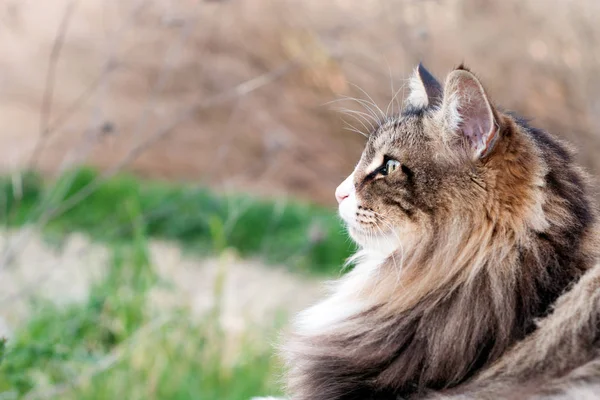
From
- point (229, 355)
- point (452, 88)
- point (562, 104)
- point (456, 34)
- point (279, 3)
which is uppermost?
point (279, 3)

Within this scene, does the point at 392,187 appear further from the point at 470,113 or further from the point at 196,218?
the point at 196,218

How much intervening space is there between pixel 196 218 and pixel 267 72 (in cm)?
160

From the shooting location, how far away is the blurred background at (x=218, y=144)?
3.58 metres

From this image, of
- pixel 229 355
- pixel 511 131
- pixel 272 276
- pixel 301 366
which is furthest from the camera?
pixel 272 276

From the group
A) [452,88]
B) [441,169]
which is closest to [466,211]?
[441,169]

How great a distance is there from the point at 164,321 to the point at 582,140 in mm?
4097

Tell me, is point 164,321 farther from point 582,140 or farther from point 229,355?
point 582,140

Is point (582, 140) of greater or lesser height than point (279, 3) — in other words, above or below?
below

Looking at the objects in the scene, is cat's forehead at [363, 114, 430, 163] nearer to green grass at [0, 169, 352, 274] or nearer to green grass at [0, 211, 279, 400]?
green grass at [0, 211, 279, 400]

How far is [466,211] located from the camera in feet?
5.66

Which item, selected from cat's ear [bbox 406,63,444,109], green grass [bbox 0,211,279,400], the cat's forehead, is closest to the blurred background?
green grass [bbox 0,211,279,400]

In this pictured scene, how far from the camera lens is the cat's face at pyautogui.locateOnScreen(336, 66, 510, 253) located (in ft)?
5.64

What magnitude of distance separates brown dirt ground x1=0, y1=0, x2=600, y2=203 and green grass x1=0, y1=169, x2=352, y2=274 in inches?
13.5

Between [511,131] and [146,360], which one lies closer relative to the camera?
[511,131]
